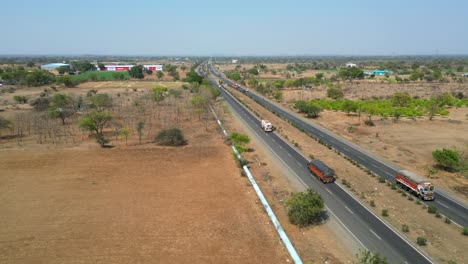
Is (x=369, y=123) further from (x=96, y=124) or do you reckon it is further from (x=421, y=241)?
(x=96, y=124)

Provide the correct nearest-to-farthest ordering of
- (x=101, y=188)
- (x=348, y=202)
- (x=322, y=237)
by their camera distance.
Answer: (x=322, y=237)
(x=348, y=202)
(x=101, y=188)

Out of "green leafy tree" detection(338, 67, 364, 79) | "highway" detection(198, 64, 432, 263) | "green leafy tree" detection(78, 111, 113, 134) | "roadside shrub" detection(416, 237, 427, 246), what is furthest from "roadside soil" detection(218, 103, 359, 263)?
"green leafy tree" detection(338, 67, 364, 79)

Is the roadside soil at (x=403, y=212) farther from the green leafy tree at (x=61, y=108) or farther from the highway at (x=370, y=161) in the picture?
the green leafy tree at (x=61, y=108)

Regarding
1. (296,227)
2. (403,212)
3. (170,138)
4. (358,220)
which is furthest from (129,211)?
(403,212)

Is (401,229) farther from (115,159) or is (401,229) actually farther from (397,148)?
(115,159)

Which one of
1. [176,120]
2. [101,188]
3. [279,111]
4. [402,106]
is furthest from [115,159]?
[402,106]

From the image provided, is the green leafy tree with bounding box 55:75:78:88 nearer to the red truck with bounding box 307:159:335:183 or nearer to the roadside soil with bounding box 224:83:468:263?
the roadside soil with bounding box 224:83:468:263

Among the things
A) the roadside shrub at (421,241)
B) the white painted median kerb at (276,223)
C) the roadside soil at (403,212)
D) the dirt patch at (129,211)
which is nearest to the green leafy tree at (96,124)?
the dirt patch at (129,211)
